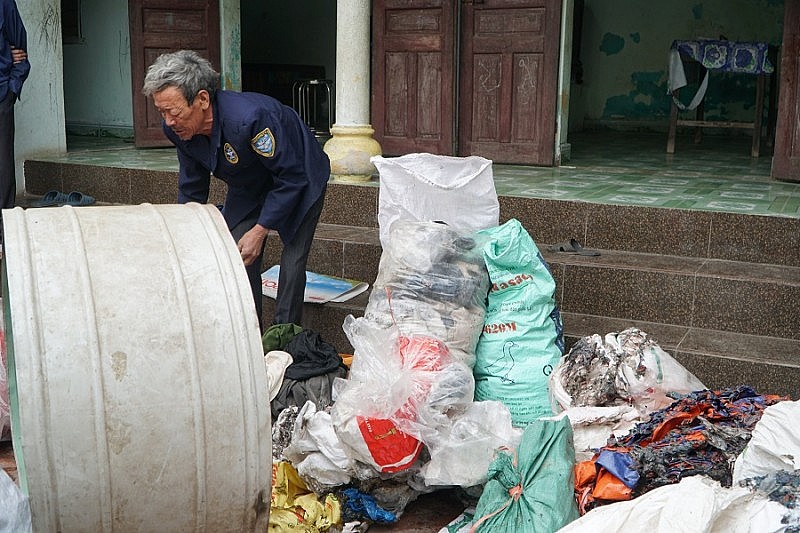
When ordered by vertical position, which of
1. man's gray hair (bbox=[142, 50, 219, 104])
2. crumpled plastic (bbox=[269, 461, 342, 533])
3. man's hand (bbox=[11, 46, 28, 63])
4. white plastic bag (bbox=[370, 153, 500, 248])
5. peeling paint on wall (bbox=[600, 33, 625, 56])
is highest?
peeling paint on wall (bbox=[600, 33, 625, 56])

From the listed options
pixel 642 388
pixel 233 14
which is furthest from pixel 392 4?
pixel 642 388

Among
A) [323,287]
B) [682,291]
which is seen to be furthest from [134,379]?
[682,291]

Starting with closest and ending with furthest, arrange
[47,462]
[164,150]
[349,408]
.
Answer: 1. [47,462]
2. [349,408]
3. [164,150]

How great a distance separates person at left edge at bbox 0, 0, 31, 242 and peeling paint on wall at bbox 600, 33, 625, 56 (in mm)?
7893

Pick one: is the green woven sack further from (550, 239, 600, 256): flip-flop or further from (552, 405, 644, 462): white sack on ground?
(550, 239, 600, 256): flip-flop

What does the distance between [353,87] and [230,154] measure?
255cm

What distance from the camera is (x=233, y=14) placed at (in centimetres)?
820

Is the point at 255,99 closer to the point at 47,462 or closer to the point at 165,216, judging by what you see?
the point at 165,216

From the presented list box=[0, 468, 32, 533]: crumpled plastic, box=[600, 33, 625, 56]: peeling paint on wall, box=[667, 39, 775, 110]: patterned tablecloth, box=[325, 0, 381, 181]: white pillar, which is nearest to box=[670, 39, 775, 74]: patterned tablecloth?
box=[667, 39, 775, 110]: patterned tablecloth

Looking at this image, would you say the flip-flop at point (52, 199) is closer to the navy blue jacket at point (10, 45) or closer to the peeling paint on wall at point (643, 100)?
the navy blue jacket at point (10, 45)

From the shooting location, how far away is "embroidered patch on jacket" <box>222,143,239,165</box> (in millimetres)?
3764

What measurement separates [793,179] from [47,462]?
17.5ft

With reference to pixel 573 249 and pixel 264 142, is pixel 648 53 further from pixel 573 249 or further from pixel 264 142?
pixel 264 142

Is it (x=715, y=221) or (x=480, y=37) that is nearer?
(x=715, y=221)
